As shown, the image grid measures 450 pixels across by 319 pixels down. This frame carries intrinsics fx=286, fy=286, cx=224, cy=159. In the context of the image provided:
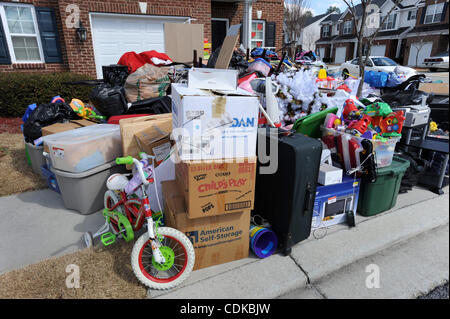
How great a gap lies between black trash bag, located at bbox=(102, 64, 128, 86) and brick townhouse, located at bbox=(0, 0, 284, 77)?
393cm

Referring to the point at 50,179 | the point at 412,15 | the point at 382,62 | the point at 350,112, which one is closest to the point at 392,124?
the point at 350,112

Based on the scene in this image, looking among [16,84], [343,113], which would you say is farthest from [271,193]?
[16,84]

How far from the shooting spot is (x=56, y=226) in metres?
3.02

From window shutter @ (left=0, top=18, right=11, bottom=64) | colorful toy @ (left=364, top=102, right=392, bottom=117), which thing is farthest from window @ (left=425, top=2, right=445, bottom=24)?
window shutter @ (left=0, top=18, right=11, bottom=64)

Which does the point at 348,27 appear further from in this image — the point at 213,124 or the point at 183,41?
the point at 213,124

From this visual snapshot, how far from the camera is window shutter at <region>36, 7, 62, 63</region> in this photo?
7746mm

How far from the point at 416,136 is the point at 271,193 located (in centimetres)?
280

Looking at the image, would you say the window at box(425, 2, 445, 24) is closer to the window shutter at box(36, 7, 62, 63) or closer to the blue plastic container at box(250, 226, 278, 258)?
the window shutter at box(36, 7, 62, 63)

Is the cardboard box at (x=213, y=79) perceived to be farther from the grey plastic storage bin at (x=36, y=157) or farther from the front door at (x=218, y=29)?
the front door at (x=218, y=29)

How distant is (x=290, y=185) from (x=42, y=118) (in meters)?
3.51

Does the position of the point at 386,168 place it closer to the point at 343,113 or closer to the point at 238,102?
the point at 343,113

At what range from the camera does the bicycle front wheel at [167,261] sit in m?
2.14

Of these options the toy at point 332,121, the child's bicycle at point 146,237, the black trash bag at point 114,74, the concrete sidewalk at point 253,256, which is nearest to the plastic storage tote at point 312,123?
the toy at point 332,121
